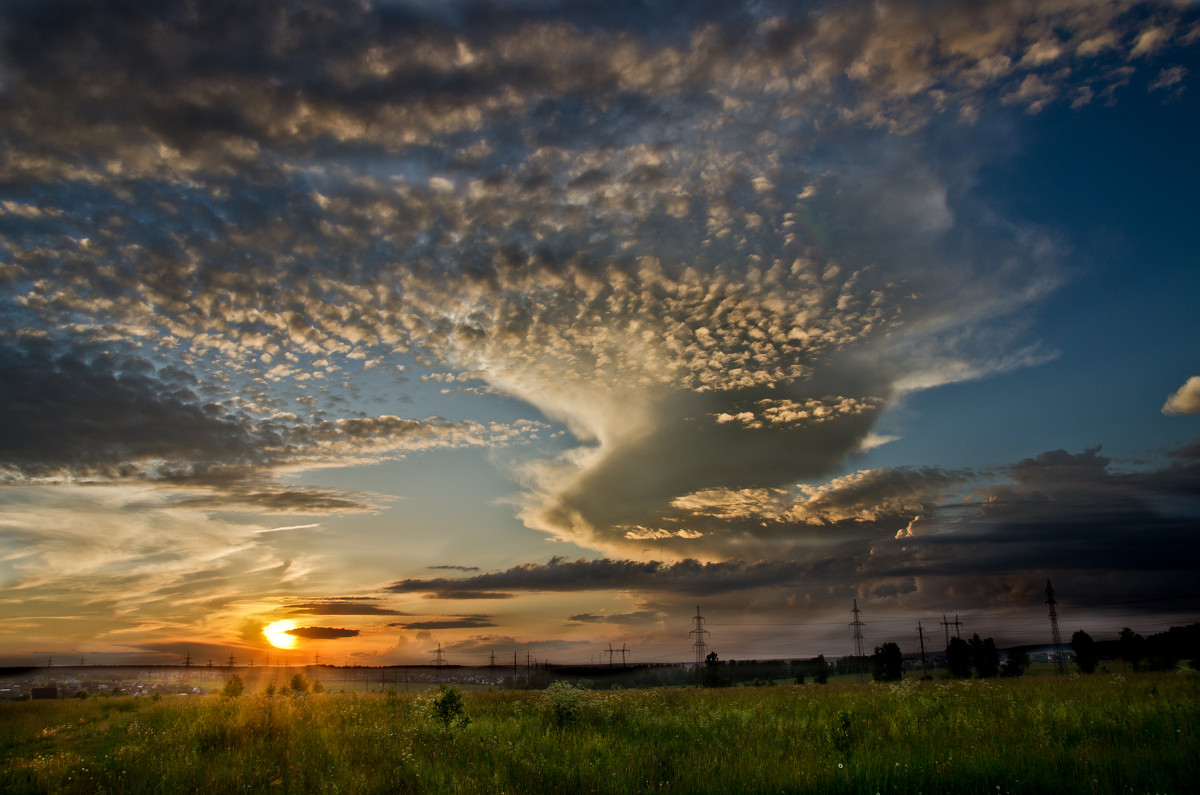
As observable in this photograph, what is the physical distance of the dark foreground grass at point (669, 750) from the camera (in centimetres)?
906

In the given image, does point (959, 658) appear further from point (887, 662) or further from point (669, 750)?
point (669, 750)

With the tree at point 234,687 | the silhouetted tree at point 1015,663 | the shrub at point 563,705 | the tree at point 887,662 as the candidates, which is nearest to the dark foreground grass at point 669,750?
the shrub at point 563,705

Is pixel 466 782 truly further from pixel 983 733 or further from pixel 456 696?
pixel 983 733

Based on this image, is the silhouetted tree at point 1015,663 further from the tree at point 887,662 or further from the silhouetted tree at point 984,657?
the tree at point 887,662

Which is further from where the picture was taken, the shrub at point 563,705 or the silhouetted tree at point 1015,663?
the silhouetted tree at point 1015,663

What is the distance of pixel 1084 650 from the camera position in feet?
277

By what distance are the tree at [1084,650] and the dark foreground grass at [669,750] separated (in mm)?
79902

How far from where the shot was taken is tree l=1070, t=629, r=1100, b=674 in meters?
80.2

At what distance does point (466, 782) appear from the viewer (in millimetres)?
10031

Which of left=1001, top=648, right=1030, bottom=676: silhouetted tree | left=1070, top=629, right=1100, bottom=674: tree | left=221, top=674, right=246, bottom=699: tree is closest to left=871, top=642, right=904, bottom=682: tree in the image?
left=1001, top=648, right=1030, bottom=676: silhouetted tree

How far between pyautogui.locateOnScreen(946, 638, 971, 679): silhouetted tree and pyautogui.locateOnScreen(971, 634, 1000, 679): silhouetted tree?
106 cm

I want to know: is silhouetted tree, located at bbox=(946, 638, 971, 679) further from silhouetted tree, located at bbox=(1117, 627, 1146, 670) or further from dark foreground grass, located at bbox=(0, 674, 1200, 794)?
dark foreground grass, located at bbox=(0, 674, 1200, 794)

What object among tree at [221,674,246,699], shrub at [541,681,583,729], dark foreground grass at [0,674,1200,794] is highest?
dark foreground grass at [0,674,1200,794]

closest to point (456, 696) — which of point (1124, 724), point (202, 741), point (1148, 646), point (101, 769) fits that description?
point (202, 741)
